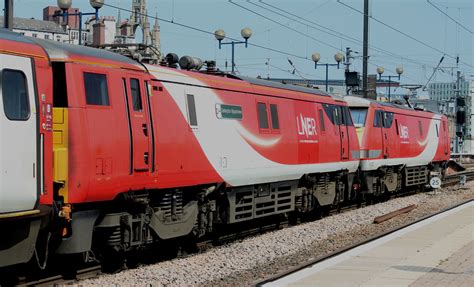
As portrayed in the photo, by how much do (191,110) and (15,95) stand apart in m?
4.50

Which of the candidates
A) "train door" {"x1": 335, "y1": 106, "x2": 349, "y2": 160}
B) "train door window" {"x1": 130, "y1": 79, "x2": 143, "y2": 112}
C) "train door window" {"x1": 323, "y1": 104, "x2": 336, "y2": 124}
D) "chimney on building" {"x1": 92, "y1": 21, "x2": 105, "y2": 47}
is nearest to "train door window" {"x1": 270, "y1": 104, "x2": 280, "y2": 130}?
"train door window" {"x1": 323, "y1": 104, "x2": 336, "y2": 124}

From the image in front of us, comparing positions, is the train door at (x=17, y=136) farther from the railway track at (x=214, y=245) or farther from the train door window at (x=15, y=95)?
the railway track at (x=214, y=245)

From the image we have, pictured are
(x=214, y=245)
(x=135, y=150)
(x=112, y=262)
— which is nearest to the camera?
(x=135, y=150)

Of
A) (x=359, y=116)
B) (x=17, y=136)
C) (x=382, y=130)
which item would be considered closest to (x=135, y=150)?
(x=17, y=136)

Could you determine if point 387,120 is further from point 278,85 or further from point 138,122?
point 138,122

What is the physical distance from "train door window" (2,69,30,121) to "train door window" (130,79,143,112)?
2.38m

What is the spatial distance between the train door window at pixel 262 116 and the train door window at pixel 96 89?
5.66 meters

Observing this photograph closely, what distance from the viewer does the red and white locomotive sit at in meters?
8.73

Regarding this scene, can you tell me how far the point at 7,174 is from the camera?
8.37m

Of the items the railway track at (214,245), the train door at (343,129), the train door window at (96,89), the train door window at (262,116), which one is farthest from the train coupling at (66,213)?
the train door at (343,129)

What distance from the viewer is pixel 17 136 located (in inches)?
337

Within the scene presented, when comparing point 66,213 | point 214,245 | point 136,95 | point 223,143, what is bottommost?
point 214,245

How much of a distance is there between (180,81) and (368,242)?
4.71 metres

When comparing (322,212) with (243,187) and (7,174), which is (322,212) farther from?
(7,174)
